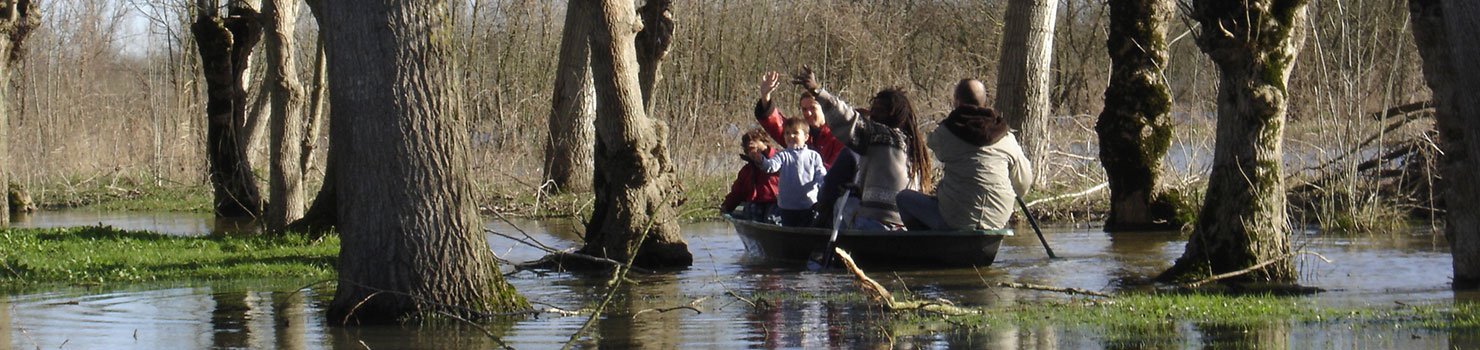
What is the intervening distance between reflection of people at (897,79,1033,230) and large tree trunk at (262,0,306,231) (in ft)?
20.8

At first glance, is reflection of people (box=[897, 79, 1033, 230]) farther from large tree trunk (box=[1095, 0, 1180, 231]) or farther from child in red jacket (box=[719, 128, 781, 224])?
large tree trunk (box=[1095, 0, 1180, 231])

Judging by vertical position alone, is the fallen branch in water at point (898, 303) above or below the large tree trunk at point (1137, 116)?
below

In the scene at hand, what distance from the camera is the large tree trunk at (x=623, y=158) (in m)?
11.6

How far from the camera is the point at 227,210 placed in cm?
1975

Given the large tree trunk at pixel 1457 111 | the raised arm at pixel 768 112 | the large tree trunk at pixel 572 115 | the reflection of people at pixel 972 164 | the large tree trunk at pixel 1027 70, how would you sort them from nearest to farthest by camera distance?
the large tree trunk at pixel 1457 111 < the reflection of people at pixel 972 164 < the raised arm at pixel 768 112 < the large tree trunk at pixel 1027 70 < the large tree trunk at pixel 572 115

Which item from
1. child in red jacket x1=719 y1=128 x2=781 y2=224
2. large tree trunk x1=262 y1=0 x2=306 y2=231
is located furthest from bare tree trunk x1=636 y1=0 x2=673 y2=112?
large tree trunk x1=262 y1=0 x2=306 y2=231

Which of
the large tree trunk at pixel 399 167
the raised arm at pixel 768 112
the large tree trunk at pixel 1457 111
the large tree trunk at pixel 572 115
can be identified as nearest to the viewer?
the large tree trunk at pixel 399 167

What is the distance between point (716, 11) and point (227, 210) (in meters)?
9.39

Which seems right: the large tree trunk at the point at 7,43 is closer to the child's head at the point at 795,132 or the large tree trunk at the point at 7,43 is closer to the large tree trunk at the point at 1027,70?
the child's head at the point at 795,132

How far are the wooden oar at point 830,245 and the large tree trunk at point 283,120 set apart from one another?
5279 millimetres

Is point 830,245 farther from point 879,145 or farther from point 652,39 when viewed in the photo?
point 652,39

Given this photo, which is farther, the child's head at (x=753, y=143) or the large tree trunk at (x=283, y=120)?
the large tree trunk at (x=283, y=120)

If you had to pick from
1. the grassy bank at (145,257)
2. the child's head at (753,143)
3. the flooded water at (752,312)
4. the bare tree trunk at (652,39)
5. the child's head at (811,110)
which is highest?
the bare tree trunk at (652,39)

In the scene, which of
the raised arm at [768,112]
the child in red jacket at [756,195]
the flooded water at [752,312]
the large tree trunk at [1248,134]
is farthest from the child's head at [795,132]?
the large tree trunk at [1248,134]
